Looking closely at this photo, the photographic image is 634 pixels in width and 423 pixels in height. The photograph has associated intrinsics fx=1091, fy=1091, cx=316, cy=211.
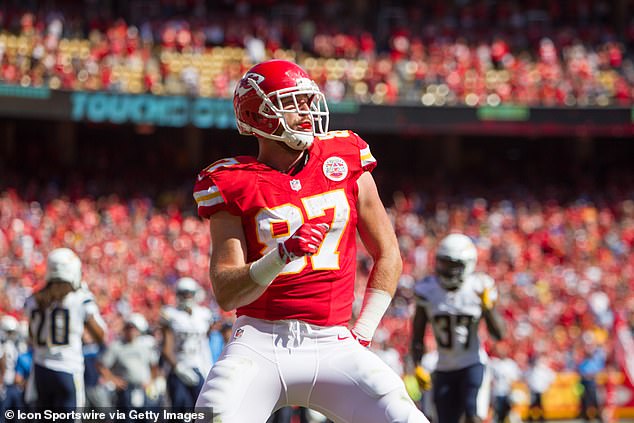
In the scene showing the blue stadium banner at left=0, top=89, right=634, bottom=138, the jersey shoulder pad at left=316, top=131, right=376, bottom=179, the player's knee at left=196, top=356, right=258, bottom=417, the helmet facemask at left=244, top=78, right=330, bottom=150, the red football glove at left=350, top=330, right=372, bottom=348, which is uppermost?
the blue stadium banner at left=0, top=89, right=634, bottom=138

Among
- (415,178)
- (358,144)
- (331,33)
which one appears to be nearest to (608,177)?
(415,178)

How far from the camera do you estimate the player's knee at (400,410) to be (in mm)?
3812

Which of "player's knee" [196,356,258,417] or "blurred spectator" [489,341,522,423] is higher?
"player's knee" [196,356,258,417]

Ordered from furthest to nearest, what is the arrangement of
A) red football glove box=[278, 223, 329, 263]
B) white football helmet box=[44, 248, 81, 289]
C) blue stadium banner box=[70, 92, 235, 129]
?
blue stadium banner box=[70, 92, 235, 129] < white football helmet box=[44, 248, 81, 289] < red football glove box=[278, 223, 329, 263]

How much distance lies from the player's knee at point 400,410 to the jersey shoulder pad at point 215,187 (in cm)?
88

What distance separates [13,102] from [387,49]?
8645 mm

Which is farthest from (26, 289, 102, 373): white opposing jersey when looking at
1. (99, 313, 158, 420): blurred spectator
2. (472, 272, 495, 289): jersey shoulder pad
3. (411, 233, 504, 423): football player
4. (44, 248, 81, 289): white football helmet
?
(472, 272, 495, 289): jersey shoulder pad

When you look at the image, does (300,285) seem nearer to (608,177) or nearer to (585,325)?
(585,325)

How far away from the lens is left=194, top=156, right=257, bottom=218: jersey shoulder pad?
3.97 m

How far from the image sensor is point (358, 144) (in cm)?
428

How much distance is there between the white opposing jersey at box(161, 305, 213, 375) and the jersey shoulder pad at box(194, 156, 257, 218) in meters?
6.64

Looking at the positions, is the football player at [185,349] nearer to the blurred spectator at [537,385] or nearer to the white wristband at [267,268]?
the blurred spectator at [537,385]

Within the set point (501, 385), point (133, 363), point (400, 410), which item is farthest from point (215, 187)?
point (501, 385)

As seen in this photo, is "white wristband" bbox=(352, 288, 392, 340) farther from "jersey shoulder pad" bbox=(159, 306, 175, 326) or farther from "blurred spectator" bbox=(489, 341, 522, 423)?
"blurred spectator" bbox=(489, 341, 522, 423)
